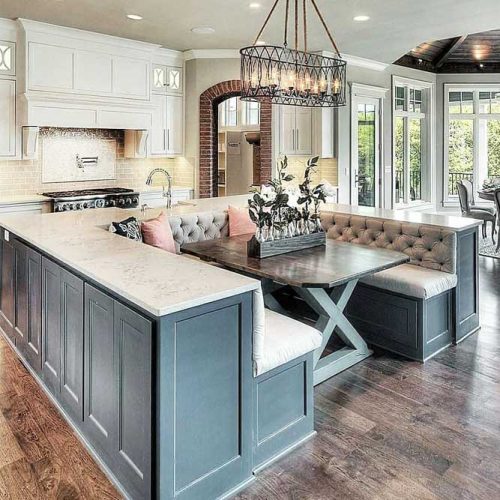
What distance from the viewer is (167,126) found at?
23.7ft

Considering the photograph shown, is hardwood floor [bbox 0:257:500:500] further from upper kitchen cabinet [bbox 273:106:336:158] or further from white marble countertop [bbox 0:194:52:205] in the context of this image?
upper kitchen cabinet [bbox 273:106:336:158]

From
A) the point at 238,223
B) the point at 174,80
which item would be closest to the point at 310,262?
the point at 238,223

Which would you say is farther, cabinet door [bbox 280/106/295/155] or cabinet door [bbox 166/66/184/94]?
cabinet door [bbox 280/106/295/155]

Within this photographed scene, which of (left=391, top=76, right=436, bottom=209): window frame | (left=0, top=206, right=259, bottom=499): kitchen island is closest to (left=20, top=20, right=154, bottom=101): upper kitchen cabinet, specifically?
(left=0, top=206, right=259, bottom=499): kitchen island

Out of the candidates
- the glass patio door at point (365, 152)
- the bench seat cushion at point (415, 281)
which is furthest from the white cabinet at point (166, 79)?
the bench seat cushion at point (415, 281)

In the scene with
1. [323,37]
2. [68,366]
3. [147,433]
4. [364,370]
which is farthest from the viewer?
[323,37]

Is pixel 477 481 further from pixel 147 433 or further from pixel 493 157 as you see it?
pixel 493 157

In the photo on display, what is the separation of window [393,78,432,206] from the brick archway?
2.71 meters

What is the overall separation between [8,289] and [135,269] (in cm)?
183

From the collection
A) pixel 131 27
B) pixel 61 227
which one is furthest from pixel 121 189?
pixel 61 227

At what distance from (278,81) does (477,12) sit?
330cm

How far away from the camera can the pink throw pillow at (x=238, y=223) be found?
4688 millimetres

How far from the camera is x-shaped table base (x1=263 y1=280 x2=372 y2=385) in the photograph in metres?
3.20

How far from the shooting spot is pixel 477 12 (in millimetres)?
5562
